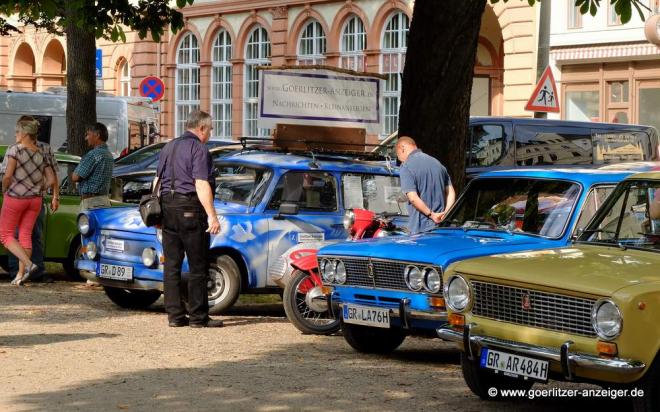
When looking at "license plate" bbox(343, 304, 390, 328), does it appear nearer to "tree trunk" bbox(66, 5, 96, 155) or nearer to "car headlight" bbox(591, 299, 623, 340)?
→ "car headlight" bbox(591, 299, 623, 340)

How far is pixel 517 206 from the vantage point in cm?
1130

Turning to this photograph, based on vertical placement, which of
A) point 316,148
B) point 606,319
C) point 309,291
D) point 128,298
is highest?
point 316,148

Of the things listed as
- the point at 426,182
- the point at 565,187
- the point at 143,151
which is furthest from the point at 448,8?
the point at 143,151

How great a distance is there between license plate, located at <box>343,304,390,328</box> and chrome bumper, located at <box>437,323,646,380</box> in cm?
201

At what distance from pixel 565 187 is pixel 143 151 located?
1563 cm

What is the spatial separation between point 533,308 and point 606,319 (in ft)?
1.82

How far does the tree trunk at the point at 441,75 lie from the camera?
15602 millimetres

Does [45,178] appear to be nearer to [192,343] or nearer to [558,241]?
[192,343]

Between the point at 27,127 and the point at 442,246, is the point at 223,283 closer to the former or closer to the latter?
the point at 442,246

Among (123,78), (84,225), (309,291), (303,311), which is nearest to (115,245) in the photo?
(84,225)

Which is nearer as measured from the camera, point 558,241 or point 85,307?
point 558,241

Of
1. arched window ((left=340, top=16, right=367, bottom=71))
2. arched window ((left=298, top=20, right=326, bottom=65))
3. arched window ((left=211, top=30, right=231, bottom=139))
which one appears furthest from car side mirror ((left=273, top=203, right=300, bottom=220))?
arched window ((left=211, top=30, right=231, bottom=139))

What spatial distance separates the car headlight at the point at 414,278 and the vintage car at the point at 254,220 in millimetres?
3127

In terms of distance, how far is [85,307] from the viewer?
14.9 meters
